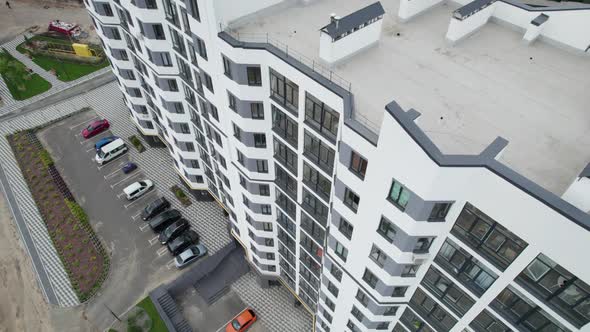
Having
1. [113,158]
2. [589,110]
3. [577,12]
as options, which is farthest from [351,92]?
[113,158]

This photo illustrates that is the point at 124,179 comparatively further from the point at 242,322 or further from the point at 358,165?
the point at 358,165

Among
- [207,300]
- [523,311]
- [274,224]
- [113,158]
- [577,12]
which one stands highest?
[577,12]

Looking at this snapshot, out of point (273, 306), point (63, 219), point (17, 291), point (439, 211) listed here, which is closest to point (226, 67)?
point (439, 211)

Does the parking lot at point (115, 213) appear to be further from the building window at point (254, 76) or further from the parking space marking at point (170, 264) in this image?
the building window at point (254, 76)

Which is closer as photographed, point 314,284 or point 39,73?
point 314,284

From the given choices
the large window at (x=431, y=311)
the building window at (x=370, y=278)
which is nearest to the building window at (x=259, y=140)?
the building window at (x=370, y=278)

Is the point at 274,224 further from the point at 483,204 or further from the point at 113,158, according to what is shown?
the point at 113,158

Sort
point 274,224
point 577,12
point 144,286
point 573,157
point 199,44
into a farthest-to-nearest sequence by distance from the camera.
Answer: point 144,286 → point 274,224 → point 199,44 → point 577,12 → point 573,157

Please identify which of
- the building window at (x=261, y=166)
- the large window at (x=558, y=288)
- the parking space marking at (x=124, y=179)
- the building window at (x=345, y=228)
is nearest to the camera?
the large window at (x=558, y=288)
